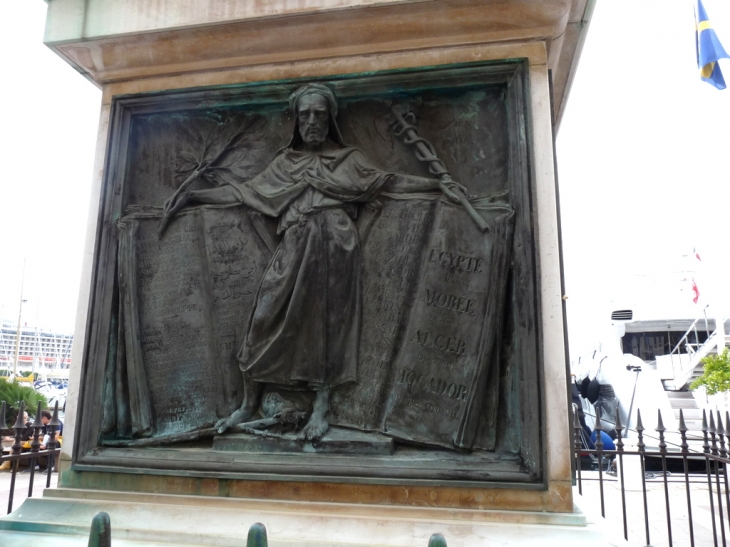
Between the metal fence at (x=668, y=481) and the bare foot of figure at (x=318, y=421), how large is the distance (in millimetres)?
2474

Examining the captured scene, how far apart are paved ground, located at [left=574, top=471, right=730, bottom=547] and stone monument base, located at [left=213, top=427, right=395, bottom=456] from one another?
2.99 m

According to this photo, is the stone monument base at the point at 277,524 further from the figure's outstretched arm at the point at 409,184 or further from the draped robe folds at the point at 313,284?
the figure's outstretched arm at the point at 409,184

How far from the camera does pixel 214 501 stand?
3375 mm

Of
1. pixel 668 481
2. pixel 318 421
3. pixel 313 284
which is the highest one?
pixel 313 284

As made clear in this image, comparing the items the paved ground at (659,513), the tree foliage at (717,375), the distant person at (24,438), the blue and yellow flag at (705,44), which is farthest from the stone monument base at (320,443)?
the tree foliage at (717,375)

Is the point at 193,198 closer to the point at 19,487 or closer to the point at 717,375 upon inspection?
the point at 19,487

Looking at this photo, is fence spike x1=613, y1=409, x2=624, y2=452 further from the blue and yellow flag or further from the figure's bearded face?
the blue and yellow flag

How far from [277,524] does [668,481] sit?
404 inches

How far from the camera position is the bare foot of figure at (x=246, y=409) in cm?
361

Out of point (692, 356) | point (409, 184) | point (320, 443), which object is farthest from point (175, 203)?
point (692, 356)

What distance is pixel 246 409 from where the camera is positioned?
3646 mm

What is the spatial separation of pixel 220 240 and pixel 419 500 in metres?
2.07

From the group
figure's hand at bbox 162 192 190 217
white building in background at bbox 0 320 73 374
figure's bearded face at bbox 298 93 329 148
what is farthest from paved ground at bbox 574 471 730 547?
white building in background at bbox 0 320 73 374

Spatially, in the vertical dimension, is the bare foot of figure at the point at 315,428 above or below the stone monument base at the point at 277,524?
above
